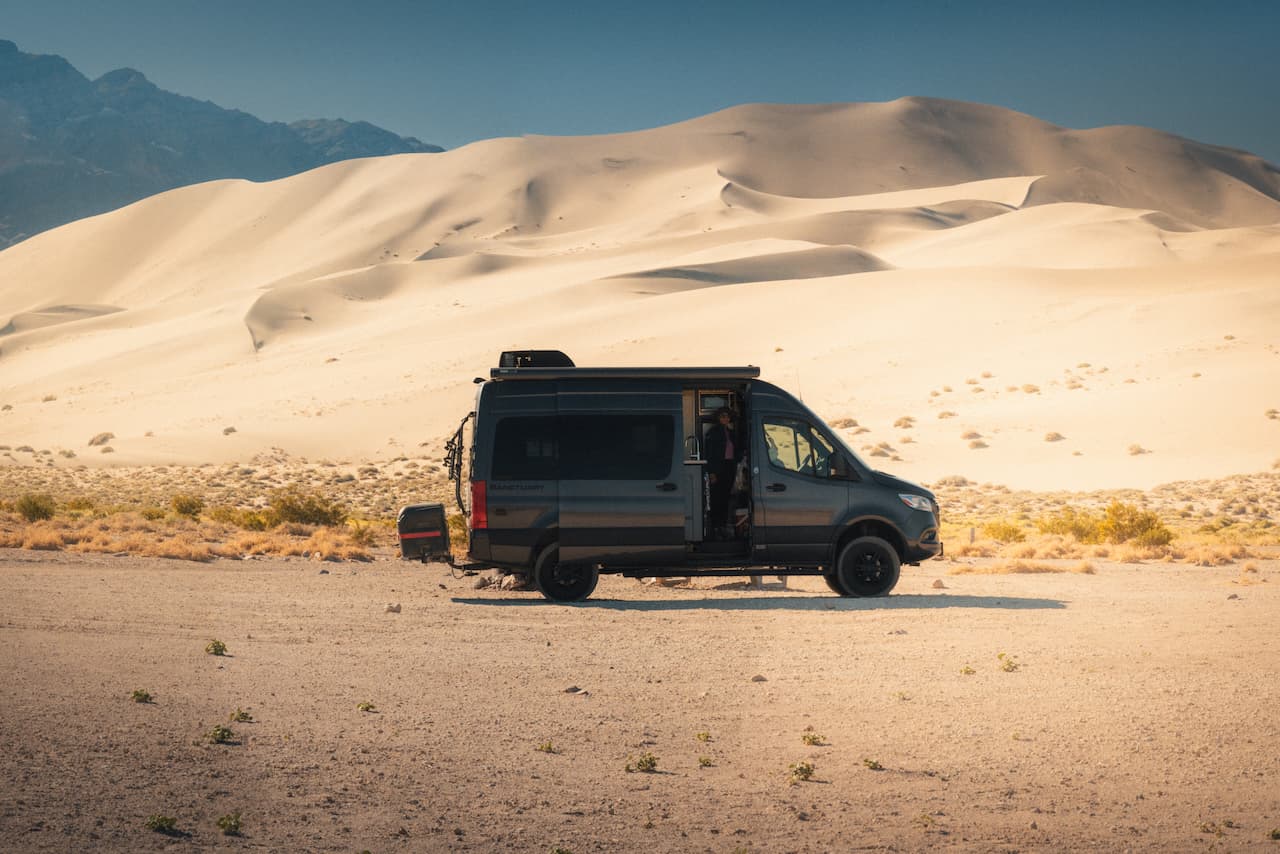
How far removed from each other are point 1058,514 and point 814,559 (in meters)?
15.9

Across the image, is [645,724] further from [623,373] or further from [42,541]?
[42,541]

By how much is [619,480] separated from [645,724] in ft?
16.9

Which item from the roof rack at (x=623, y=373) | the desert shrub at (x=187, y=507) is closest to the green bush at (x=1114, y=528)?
the roof rack at (x=623, y=373)

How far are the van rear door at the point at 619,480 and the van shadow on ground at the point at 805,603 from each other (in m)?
0.76

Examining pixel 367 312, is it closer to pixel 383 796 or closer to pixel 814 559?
pixel 814 559

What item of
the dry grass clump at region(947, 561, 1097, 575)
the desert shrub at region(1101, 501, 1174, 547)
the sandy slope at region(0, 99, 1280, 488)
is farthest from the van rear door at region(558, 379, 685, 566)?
the sandy slope at region(0, 99, 1280, 488)

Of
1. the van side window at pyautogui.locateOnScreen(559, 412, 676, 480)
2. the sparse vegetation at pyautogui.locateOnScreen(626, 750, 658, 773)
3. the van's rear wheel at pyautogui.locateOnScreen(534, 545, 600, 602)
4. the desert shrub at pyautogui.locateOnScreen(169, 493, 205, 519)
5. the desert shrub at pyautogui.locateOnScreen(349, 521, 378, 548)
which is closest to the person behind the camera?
the sparse vegetation at pyautogui.locateOnScreen(626, 750, 658, 773)

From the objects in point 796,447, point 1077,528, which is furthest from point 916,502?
point 1077,528

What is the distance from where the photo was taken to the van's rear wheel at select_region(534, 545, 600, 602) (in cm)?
1366

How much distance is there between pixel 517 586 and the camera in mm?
15125

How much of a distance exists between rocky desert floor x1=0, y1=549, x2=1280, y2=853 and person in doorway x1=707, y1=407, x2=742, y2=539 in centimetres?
93

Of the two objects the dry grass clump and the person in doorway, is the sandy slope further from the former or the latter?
the person in doorway

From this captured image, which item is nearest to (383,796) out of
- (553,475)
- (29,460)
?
(553,475)

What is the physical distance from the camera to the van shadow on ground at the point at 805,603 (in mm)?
13469
